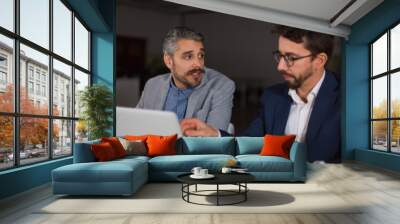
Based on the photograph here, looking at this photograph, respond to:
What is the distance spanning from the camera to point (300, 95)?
29.5ft

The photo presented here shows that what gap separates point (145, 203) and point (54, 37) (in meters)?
3.52

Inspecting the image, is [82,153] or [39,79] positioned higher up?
[39,79]

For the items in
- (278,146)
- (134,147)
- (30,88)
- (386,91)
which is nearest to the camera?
(30,88)

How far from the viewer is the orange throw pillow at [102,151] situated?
562 cm

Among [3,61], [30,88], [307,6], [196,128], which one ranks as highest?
[307,6]

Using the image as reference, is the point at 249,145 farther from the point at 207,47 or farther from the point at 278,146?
the point at 207,47

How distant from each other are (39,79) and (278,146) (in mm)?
3949

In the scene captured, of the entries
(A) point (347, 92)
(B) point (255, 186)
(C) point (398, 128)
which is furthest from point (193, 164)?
(A) point (347, 92)

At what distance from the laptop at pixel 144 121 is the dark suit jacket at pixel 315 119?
1.76m

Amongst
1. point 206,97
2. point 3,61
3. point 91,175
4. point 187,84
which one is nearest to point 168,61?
point 187,84

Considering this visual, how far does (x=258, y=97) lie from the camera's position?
892 centimetres

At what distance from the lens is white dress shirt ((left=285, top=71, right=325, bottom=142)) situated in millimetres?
8977

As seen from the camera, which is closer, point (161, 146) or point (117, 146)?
point (117, 146)

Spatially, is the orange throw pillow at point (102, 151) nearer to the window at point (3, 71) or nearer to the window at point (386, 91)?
the window at point (3, 71)
